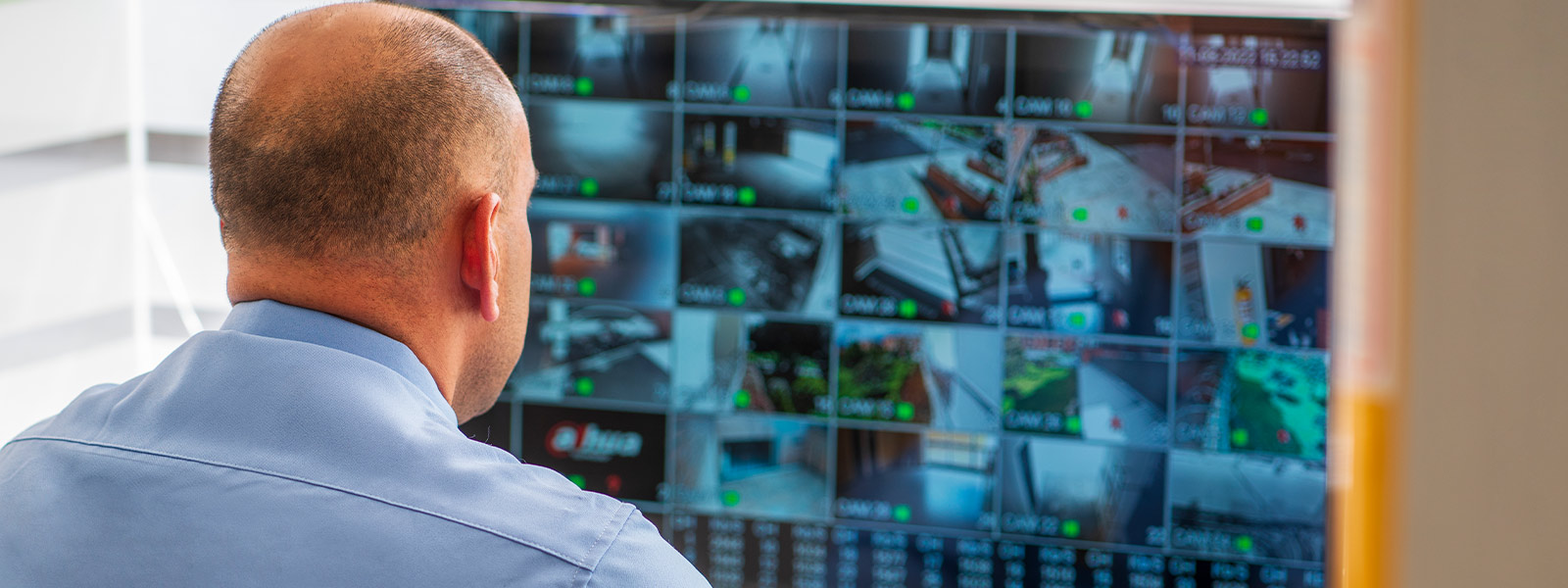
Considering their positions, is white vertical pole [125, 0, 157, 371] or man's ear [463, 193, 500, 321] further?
white vertical pole [125, 0, 157, 371]

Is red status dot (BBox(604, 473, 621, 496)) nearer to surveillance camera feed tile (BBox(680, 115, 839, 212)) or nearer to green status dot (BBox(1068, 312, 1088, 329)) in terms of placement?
surveillance camera feed tile (BBox(680, 115, 839, 212))

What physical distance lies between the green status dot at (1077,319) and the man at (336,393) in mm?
1115

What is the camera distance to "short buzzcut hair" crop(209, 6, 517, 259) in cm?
81

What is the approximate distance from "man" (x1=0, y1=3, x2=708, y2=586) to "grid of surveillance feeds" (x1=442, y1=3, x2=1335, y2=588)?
36.2 inches

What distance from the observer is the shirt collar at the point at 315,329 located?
2.71ft

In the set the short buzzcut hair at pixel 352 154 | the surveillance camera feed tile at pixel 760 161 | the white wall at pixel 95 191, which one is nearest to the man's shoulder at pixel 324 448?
the short buzzcut hair at pixel 352 154

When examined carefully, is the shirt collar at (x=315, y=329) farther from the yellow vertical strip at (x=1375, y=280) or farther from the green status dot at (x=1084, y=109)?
the green status dot at (x=1084, y=109)

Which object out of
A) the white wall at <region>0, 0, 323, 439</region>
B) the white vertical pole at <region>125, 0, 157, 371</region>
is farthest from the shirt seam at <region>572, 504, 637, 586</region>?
the white vertical pole at <region>125, 0, 157, 371</region>

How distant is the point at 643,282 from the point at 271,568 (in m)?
1.27

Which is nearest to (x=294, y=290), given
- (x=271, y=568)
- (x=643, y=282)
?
(x=271, y=568)

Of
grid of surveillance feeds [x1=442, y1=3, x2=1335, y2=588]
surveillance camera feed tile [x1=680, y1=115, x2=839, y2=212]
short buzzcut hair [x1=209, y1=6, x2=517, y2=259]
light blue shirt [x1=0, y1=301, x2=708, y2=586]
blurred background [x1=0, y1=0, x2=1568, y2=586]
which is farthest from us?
surveillance camera feed tile [x1=680, y1=115, x2=839, y2=212]

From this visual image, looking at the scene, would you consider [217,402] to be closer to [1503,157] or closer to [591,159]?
[1503,157]

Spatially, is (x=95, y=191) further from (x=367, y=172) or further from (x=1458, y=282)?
(x=1458, y=282)

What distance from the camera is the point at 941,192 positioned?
1794 millimetres
